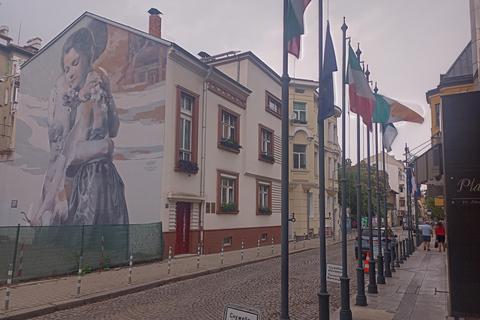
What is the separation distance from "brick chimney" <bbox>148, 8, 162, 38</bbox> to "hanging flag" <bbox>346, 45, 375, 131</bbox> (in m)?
14.4

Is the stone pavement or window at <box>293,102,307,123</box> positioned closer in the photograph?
the stone pavement

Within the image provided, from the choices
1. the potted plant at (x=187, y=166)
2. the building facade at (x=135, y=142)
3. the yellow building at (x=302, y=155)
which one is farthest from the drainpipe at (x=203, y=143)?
the yellow building at (x=302, y=155)

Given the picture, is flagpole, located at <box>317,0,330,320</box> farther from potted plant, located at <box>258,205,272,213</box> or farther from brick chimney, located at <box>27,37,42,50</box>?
brick chimney, located at <box>27,37,42,50</box>

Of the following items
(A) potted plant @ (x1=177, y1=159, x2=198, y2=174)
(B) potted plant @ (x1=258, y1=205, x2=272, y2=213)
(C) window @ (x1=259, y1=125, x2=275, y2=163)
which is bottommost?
(B) potted plant @ (x1=258, y1=205, x2=272, y2=213)

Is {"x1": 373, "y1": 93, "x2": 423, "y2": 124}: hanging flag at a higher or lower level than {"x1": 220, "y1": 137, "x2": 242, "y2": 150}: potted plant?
lower

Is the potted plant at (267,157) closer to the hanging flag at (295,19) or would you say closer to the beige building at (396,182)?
the hanging flag at (295,19)

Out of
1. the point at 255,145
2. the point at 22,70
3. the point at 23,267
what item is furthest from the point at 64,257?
the point at 22,70

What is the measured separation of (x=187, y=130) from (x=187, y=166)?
211 centimetres

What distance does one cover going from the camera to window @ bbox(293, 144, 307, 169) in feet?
113

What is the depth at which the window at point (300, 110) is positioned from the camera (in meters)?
35.2

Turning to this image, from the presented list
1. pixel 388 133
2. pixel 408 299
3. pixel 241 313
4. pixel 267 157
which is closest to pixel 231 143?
pixel 267 157

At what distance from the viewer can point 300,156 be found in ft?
114

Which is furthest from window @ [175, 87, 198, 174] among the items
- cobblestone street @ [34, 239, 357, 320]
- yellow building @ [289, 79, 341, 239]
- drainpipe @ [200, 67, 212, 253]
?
yellow building @ [289, 79, 341, 239]

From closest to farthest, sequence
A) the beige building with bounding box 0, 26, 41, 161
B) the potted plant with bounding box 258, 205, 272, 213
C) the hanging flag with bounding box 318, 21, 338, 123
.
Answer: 1. the hanging flag with bounding box 318, 21, 338, 123
2. the potted plant with bounding box 258, 205, 272, 213
3. the beige building with bounding box 0, 26, 41, 161
